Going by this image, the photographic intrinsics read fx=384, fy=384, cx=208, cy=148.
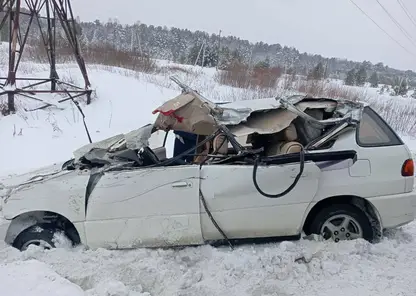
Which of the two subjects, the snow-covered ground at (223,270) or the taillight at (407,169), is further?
the taillight at (407,169)

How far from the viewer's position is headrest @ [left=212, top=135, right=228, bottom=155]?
3.78m

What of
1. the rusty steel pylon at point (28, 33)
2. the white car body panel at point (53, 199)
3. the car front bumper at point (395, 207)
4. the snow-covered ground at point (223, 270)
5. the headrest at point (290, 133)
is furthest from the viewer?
the rusty steel pylon at point (28, 33)

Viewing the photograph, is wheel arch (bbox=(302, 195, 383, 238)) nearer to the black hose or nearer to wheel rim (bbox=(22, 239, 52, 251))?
the black hose

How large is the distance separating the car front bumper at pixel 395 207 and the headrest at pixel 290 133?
96 cm

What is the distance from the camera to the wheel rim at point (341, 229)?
12.6 ft

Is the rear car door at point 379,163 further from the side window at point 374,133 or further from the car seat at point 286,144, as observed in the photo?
the car seat at point 286,144

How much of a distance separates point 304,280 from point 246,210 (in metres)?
0.80

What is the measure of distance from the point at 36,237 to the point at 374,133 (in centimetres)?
349

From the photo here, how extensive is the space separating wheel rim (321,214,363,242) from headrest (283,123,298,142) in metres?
0.89

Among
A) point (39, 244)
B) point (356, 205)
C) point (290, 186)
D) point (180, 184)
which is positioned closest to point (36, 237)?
point (39, 244)

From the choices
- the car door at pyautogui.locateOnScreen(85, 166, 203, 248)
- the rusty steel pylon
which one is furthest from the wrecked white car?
the rusty steel pylon

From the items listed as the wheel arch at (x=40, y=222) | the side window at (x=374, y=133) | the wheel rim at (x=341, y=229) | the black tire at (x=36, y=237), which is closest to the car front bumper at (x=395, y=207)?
the wheel rim at (x=341, y=229)

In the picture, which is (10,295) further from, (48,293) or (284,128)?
(284,128)

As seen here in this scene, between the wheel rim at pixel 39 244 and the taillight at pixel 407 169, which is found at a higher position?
the taillight at pixel 407 169
